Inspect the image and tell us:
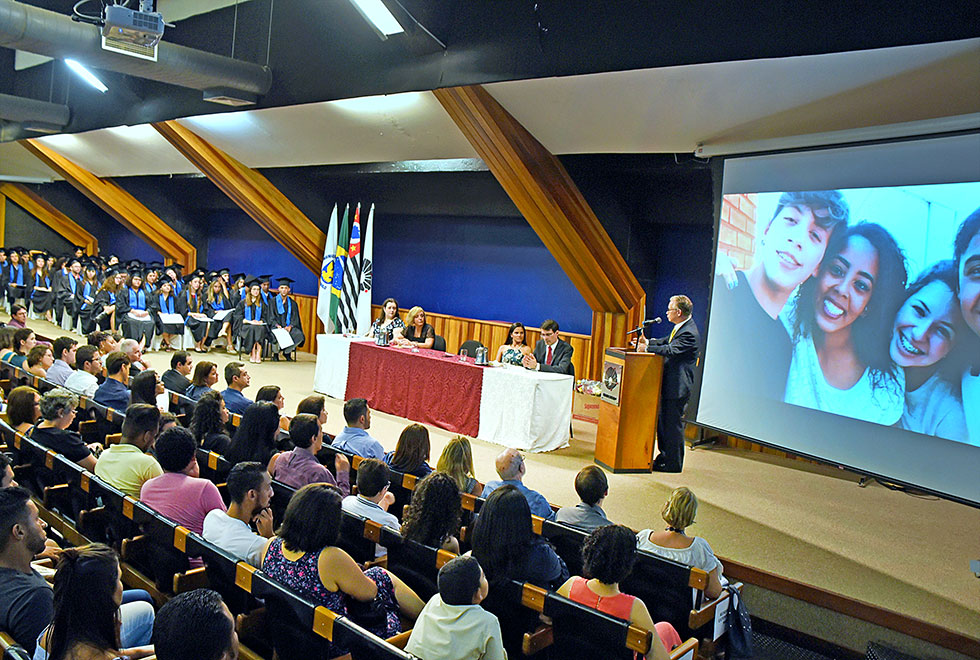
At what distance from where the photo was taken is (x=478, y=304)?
989 cm

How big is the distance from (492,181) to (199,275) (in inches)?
208

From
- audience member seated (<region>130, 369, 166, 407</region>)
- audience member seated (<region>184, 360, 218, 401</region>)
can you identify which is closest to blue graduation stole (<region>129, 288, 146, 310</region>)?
audience member seated (<region>184, 360, 218, 401</region>)

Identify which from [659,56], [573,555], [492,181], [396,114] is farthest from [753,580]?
[492,181]

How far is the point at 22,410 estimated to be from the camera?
13.3ft

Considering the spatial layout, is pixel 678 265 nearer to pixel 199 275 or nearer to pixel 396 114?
pixel 396 114

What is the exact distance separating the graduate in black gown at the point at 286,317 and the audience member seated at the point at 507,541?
860 cm

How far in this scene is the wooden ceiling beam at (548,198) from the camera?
647 cm

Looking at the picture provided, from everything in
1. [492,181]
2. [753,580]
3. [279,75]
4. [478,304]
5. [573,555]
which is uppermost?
[279,75]

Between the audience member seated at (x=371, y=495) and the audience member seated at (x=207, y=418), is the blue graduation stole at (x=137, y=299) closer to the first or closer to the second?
the audience member seated at (x=207, y=418)

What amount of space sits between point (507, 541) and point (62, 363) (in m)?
4.47

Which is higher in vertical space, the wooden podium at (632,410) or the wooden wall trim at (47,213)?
the wooden wall trim at (47,213)

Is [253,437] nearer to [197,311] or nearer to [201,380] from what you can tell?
[201,380]

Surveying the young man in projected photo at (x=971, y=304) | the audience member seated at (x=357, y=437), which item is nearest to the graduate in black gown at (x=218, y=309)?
the audience member seated at (x=357, y=437)

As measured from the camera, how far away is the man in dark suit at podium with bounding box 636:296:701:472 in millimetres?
5594
